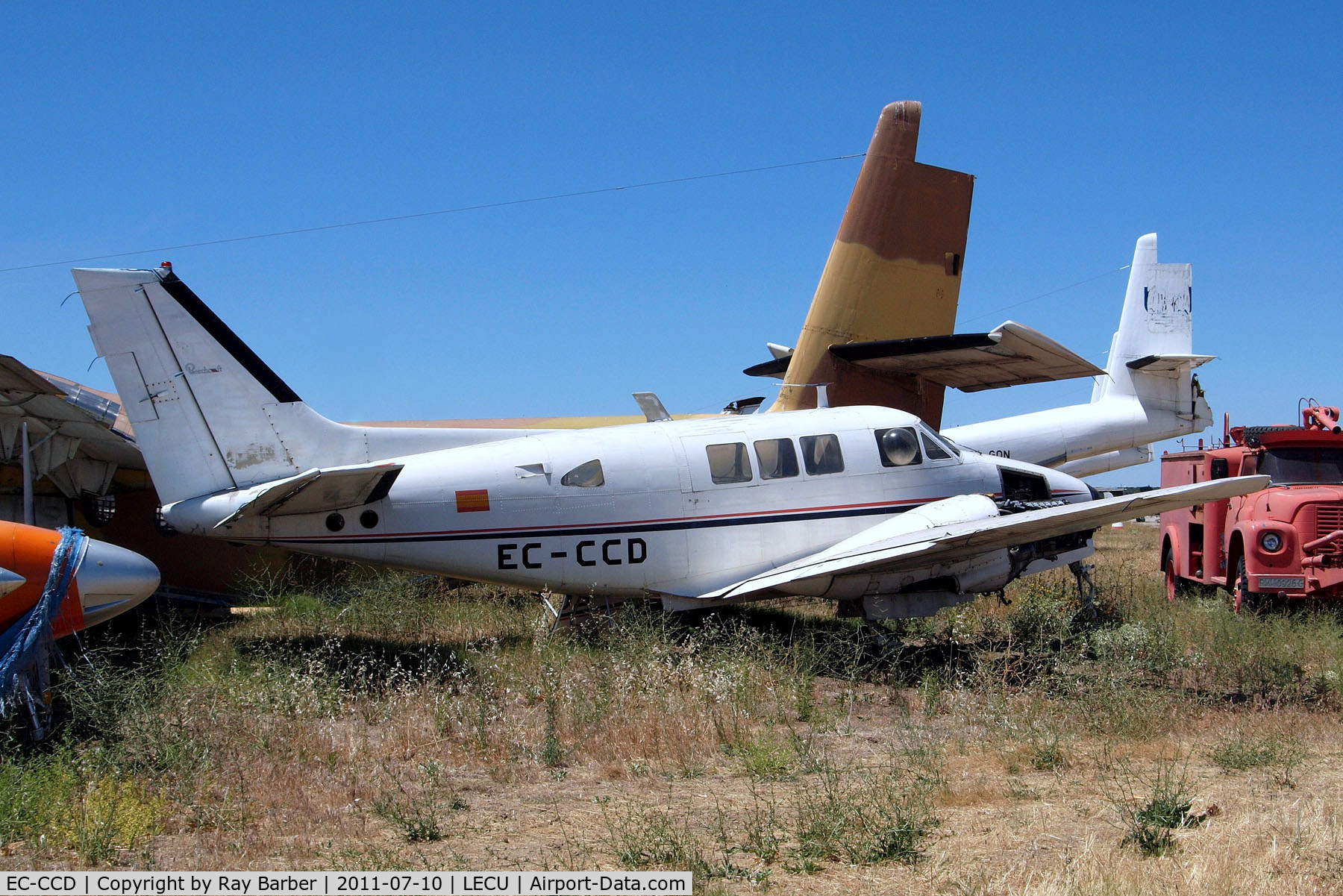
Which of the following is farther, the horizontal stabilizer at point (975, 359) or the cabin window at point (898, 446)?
the horizontal stabilizer at point (975, 359)

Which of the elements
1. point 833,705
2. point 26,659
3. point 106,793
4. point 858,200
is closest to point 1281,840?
point 833,705

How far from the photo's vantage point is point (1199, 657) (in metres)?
11.2

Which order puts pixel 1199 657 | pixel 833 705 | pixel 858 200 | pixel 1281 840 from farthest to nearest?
1. pixel 858 200
2. pixel 1199 657
3. pixel 833 705
4. pixel 1281 840

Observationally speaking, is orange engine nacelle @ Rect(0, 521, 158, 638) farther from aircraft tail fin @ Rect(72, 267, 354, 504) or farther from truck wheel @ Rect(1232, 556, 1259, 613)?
truck wheel @ Rect(1232, 556, 1259, 613)

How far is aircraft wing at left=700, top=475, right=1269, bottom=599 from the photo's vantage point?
10766 mm

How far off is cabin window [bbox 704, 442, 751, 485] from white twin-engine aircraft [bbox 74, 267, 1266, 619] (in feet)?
0.07

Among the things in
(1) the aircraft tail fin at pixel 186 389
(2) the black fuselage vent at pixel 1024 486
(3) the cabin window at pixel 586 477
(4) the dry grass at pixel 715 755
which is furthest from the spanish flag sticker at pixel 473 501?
(2) the black fuselage vent at pixel 1024 486

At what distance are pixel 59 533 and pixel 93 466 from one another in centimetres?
716

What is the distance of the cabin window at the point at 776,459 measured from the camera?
12.3m

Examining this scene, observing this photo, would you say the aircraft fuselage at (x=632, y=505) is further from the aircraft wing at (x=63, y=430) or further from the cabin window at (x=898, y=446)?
the aircraft wing at (x=63, y=430)

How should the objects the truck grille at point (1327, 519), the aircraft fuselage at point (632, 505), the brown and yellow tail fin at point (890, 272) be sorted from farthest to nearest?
the brown and yellow tail fin at point (890, 272) < the truck grille at point (1327, 519) < the aircraft fuselage at point (632, 505)

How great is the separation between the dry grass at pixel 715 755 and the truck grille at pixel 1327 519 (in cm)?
117

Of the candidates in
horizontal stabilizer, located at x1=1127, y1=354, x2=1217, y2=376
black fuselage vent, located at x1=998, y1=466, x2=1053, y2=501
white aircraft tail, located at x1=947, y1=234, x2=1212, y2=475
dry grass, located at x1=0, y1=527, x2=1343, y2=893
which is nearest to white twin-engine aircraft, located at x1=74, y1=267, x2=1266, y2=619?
black fuselage vent, located at x1=998, y1=466, x2=1053, y2=501

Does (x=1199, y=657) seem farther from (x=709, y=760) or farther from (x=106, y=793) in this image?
(x=106, y=793)
